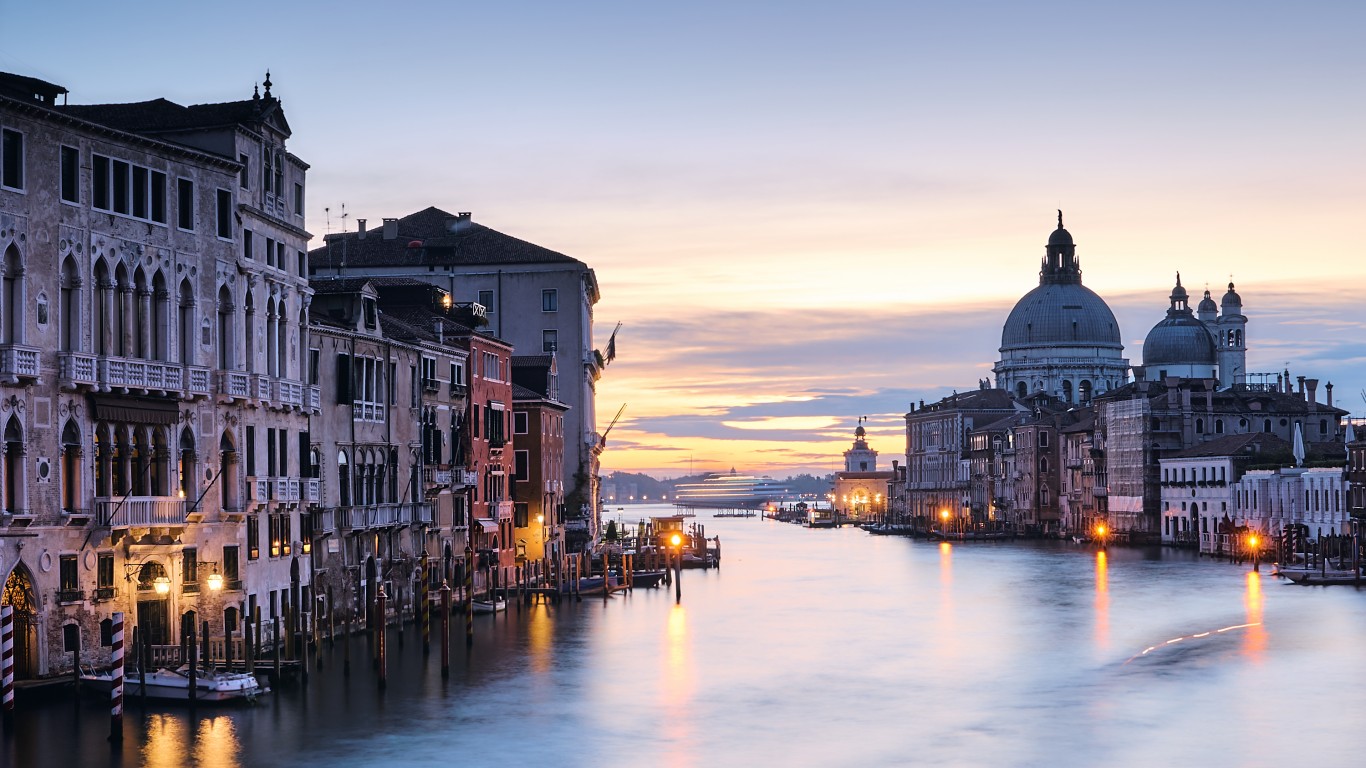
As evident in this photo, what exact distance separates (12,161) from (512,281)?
41853mm

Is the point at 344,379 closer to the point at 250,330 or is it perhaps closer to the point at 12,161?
the point at 250,330

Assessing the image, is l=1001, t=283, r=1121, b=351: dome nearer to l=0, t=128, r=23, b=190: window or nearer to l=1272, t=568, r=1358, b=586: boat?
l=1272, t=568, r=1358, b=586: boat

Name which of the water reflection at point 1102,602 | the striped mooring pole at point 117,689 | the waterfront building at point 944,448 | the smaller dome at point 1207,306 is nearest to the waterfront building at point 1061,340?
the waterfront building at point 944,448

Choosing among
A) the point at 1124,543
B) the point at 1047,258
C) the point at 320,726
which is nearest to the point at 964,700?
the point at 320,726

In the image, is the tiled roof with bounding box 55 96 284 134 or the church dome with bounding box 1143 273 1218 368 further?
the church dome with bounding box 1143 273 1218 368

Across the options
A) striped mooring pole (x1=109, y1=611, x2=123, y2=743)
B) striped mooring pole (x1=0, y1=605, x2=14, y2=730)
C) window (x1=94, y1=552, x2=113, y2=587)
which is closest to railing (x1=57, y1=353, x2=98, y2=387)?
window (x1=94, y1=552, x2=113, y2=587)

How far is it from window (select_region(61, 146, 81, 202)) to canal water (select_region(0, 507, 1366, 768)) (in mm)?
7672

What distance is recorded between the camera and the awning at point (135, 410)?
3011 cm

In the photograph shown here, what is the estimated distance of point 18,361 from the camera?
2822 centimetres

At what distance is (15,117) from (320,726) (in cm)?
1007

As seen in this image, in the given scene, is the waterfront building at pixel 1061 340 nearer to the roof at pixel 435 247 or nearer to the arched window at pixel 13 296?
the roof at pixel 435 247

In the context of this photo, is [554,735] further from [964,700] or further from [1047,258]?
[1047,258]

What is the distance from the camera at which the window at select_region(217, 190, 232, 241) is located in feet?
110

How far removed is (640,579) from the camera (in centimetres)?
6531
